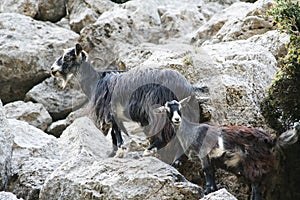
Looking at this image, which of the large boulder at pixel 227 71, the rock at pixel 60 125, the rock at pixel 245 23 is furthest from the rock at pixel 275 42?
the rock at pixel 60 125

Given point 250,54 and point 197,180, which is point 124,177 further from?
point 250,54

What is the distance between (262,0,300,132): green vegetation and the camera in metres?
8.09

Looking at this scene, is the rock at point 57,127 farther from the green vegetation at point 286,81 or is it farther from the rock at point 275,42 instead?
the green vegetation at point 286,81

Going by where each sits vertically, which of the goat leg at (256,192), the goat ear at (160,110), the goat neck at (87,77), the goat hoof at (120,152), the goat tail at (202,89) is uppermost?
the goat ear at (160,110)

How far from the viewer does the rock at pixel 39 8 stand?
15.1m

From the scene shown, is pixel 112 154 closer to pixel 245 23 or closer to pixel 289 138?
pixel 289 138

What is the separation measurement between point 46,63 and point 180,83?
551 cm

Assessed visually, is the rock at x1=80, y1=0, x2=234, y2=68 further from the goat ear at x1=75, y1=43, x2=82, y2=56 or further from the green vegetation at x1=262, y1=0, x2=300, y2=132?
the green vegetation at x1=262, y1=0, x2=300, y2=132

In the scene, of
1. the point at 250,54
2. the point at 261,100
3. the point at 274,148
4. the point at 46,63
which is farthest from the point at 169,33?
the point at 274,148

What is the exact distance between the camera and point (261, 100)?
345 inches

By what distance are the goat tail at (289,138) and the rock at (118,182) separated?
52.7 inches

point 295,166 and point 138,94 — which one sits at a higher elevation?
point 138,94

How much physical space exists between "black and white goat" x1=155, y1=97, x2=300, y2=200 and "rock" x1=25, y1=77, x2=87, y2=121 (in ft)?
17.4

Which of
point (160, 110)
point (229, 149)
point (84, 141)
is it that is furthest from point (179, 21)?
point (229, 149)
